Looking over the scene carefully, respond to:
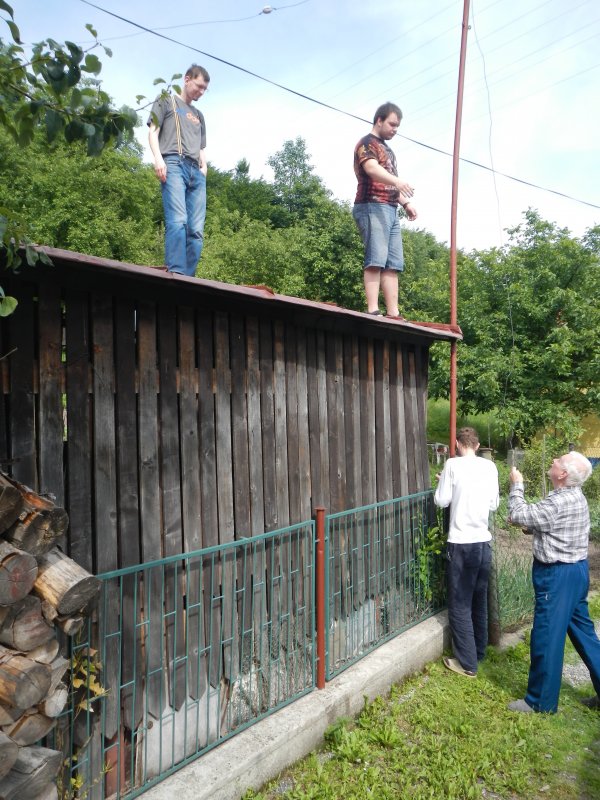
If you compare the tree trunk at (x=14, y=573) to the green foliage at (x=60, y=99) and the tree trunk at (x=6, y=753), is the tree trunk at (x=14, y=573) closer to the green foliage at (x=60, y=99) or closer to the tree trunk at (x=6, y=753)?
the tree trunk at (x=6, y=753)

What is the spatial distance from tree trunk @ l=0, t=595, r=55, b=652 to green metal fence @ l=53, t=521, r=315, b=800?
26.9 inches

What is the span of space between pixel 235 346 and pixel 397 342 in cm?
208

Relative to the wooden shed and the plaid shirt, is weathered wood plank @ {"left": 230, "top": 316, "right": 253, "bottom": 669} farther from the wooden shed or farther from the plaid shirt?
the plaid shirt

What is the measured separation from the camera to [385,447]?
Answer: 545cm

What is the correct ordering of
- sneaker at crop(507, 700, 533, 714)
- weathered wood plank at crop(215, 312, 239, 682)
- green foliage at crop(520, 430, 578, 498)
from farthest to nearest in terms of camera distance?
green foliage at crop(520, 430, 578, 498)
sneaker at crop(507, 700, 533, 714)
weathered wood plank at crop(215, 312, 239, 682)

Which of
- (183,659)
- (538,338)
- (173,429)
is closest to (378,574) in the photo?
(183,659)

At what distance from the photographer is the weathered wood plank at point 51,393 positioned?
2.89 metres

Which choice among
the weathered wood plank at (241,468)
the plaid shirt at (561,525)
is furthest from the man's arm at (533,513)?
the weathered wood plank at (241,468)

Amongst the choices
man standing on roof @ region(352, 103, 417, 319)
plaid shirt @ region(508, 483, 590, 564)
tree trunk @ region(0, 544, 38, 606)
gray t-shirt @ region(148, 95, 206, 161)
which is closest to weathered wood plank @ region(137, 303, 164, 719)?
tree trunk @ region(0, 544, 38, 606)

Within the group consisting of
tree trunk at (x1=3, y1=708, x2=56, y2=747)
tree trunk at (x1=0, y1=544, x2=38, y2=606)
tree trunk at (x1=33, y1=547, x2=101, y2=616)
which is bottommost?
tree trunk at (x1=3, y1=708, x2=56, y2=747)

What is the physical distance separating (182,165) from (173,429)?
98.7 inches

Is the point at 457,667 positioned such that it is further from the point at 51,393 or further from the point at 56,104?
the point at 56,104

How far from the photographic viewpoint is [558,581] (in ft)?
14.5

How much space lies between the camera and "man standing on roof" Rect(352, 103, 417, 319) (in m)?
5.75
